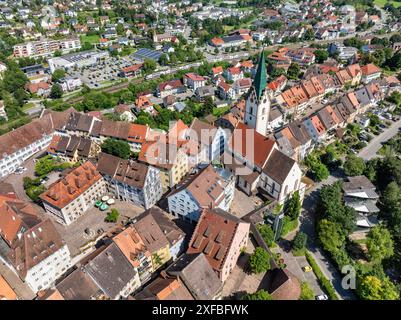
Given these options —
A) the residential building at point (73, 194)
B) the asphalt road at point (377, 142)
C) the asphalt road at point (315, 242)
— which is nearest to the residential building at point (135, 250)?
the residential building at point (73, 194)

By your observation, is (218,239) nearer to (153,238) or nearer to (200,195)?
(200,195)

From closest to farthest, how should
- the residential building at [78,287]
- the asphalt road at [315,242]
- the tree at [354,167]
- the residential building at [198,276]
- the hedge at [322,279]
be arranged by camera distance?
1. the residential building at [78,287]
2. the residential building at [198,276]
3. the hedge at [322,279]
4. the asphalt road at [315,242]
5. the tree at [354,167]

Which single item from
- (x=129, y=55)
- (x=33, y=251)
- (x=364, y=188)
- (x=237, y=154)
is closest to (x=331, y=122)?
(x=364, y=188)

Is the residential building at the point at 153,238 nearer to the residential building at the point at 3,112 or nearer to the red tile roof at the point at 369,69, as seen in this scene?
the residential building at the point at 3,112

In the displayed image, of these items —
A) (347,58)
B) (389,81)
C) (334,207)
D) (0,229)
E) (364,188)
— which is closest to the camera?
(0,229)

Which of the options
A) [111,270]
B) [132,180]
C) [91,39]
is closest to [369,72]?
[132,180]
